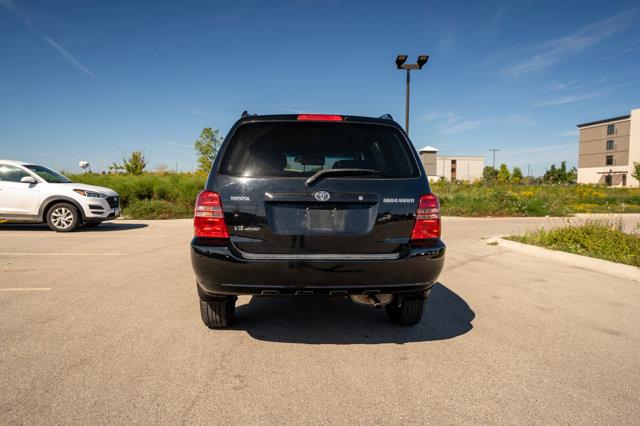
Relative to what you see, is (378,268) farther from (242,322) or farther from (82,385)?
(82,385)

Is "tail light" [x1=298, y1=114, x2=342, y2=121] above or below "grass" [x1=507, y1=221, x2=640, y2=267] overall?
above

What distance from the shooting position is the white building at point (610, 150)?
265ft

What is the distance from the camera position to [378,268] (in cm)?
303

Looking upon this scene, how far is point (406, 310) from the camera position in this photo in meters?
3.71

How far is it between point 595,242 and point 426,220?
6152 mm

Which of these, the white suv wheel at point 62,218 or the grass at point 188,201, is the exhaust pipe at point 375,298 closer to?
the white suv wheel at point 62,218

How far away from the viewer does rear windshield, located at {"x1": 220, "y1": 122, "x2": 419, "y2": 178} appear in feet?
10.5

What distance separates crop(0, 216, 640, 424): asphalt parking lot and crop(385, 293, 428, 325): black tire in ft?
0.27

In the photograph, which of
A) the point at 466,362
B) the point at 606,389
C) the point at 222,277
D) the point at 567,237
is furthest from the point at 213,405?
the point at 567,237

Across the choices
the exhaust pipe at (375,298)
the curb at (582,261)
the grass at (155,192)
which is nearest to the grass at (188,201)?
the grass at (155,192)

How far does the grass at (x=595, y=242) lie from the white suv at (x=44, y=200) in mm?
10419

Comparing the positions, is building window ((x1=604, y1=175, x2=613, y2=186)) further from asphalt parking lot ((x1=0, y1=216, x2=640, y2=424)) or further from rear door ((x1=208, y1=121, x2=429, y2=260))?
rear door ((x1=208, y1=121, x2=429, y2=260))

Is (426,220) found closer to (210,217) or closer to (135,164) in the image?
(210,217)

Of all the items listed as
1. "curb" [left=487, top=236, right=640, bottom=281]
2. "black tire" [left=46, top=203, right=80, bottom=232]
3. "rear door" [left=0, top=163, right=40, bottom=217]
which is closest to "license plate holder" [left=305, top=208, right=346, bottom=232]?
"curb" [left=487, top=236, right=640, bottom=281]
